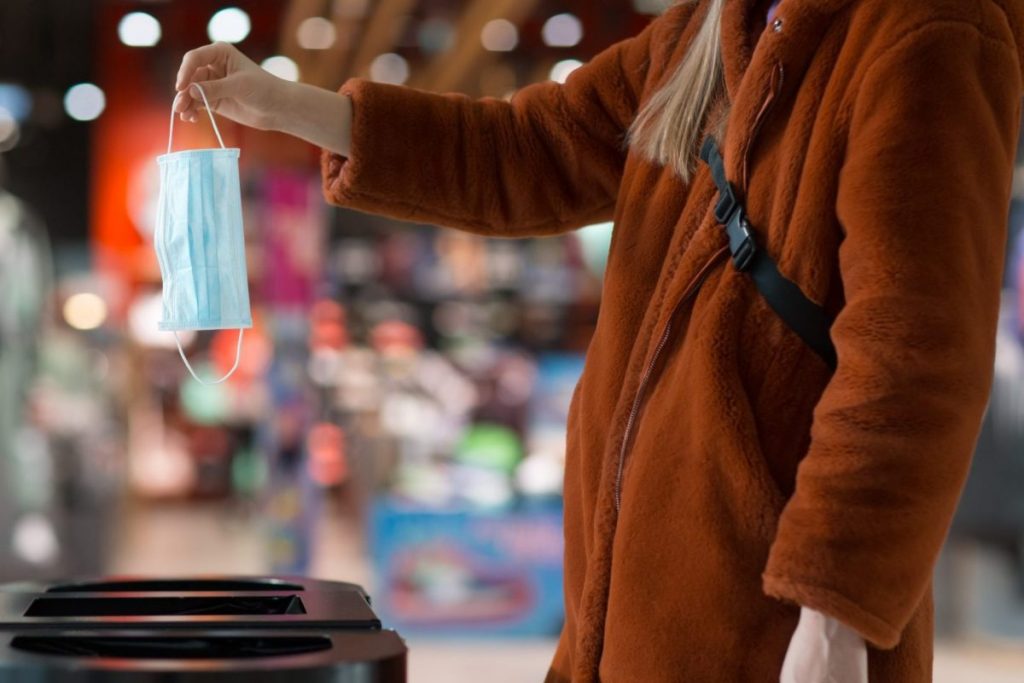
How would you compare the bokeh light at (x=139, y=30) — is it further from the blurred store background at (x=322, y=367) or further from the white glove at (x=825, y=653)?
the white glove at (x=825, y=653)

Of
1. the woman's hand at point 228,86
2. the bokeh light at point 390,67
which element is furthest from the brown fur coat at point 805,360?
the bokeh light at point 390,67

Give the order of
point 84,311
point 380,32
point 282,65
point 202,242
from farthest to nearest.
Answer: point 282,65
point 380,32
point 84,311
point 202,242

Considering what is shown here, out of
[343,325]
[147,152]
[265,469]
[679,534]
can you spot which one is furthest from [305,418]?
[679,534]

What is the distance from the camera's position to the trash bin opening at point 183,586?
130 centimetres

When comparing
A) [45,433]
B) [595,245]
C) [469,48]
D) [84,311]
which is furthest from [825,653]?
[469,48]

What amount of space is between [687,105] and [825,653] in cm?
56

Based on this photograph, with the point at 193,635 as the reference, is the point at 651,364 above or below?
above

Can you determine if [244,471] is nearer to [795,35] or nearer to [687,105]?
[687,105]

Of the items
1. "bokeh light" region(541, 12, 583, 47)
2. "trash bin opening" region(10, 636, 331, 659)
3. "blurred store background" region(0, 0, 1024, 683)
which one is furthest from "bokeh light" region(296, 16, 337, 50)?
"trash bin opening" region(10, 636, 331, 659)

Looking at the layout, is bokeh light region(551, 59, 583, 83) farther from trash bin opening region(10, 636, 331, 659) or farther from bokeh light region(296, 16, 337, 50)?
trash bin opening region(10, 636, 331, 659)

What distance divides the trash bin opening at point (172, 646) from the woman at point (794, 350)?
0.31 metres

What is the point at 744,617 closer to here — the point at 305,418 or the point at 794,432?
the point at 794,432

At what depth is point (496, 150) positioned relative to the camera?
1.48 m

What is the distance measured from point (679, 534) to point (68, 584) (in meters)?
0.66
